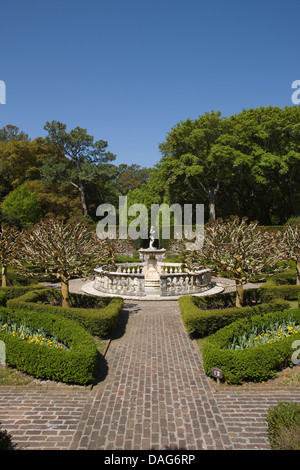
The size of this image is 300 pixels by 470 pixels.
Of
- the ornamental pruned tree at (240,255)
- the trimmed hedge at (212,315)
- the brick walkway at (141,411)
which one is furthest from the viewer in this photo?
the ornamental pruned tree at (240,255)

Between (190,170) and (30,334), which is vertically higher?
(190,170)

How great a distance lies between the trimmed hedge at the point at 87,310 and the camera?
1012cm

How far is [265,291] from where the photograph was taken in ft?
44.7

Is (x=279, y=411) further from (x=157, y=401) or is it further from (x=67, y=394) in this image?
(x=67, y=394)

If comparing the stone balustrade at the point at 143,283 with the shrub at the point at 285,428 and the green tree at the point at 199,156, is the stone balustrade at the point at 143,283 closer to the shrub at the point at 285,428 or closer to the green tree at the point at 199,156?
the shrub at the point at 285,428

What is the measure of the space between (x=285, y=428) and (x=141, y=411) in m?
2.83

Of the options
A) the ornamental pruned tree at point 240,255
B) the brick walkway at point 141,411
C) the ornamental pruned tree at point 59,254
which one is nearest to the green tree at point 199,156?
the ornamental pruned tree at point 240,255

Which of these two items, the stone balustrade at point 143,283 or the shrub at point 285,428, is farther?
the stone balustrade at point 143,283

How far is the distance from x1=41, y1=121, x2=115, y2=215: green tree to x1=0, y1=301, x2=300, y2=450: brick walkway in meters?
36.7

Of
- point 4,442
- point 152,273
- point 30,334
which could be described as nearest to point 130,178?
point 152,273

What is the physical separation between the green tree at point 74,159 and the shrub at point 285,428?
3958 cm

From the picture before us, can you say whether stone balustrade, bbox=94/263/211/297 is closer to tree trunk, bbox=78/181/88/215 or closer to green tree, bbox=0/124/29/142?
tree trunk, bbox=78/181/88/215

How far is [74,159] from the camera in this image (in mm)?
44219

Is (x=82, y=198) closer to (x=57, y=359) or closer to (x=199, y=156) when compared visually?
(x=199, y=156)
